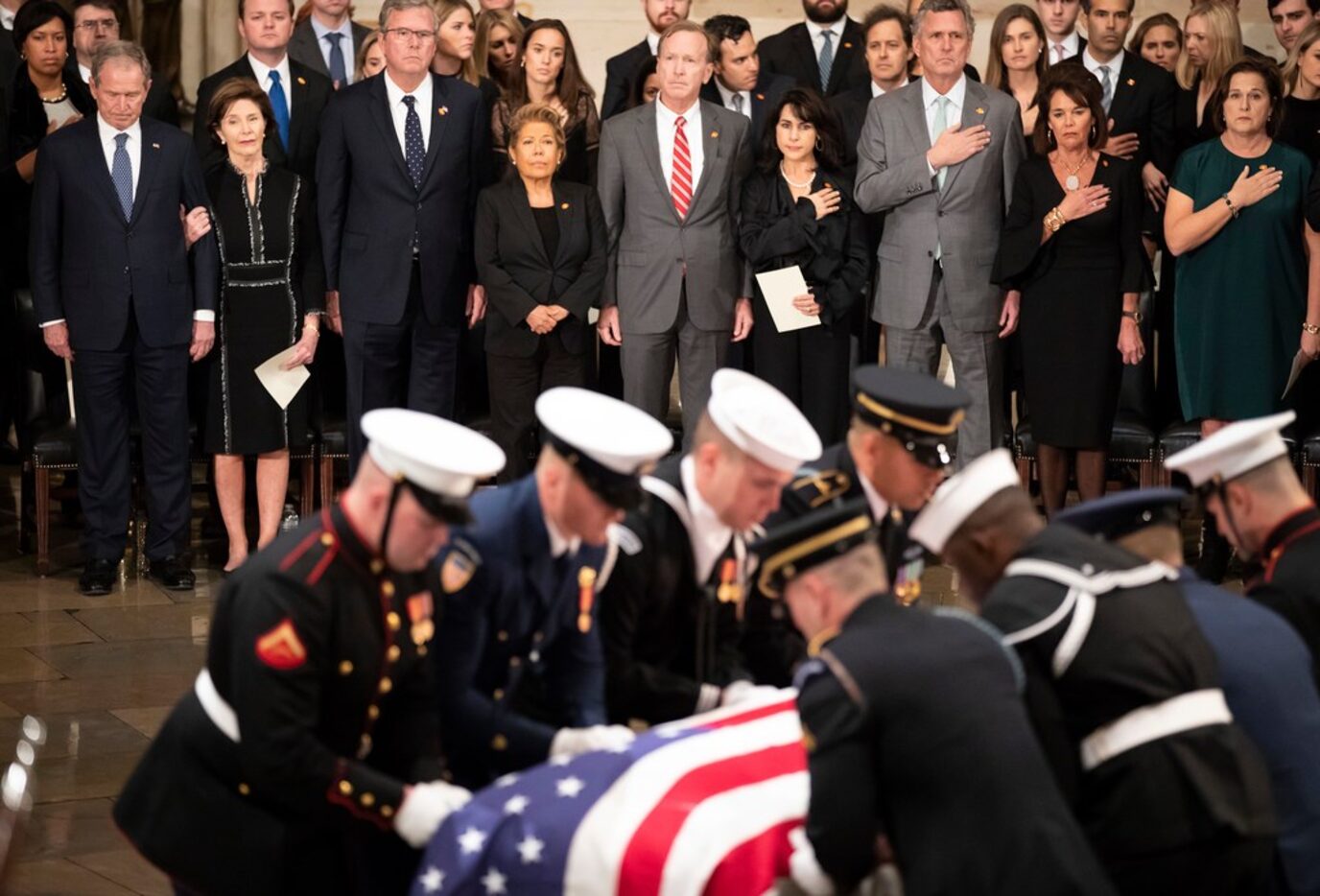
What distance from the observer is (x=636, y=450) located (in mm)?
3754

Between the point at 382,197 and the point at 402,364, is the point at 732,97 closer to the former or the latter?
the point at 382,197

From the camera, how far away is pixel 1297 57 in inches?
325

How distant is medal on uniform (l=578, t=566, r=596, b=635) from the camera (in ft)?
13.3

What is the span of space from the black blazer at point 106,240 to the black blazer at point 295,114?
0.48 metres

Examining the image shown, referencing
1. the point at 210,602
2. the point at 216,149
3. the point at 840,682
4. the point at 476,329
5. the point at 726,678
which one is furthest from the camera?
the point at 476,329

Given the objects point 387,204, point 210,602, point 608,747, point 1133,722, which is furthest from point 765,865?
point 387,204

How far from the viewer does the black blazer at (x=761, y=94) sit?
8.42m

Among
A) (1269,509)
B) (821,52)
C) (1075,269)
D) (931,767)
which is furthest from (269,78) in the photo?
(931,767)

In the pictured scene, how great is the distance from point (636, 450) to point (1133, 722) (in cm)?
99

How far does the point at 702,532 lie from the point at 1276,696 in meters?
1.20

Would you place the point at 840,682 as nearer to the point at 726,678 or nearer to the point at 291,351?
the point at 726,678

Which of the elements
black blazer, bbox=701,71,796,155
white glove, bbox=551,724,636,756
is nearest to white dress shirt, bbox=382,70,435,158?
black blazer, bbox=701,71,796,155

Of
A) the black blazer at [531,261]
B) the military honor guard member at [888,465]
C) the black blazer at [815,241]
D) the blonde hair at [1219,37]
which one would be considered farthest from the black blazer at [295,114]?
the military honor guard member at [888,465]

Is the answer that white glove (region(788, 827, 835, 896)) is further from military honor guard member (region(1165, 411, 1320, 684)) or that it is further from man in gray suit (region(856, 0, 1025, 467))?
man in gray suit (region(856, 0, 1025, 467))
